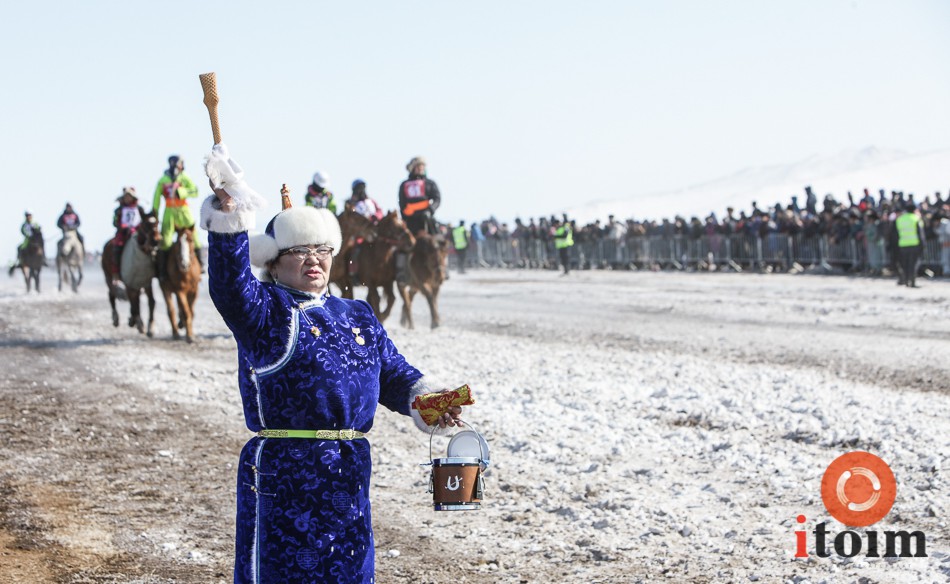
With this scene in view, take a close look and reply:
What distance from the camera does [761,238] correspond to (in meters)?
31.8

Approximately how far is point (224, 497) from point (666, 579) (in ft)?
9.67

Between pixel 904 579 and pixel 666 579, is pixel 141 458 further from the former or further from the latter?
pixel 904 579

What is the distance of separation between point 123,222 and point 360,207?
3.56m

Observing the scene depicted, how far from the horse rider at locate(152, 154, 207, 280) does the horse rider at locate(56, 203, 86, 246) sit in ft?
55.1

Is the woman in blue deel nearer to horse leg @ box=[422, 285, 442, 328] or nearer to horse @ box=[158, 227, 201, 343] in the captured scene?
horse @ box=[158, 227, 201, 343]

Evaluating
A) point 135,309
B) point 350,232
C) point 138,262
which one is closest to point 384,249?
point 350,232

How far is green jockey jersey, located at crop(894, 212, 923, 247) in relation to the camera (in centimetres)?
2302

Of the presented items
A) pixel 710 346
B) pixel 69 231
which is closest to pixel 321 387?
pixel 710 346

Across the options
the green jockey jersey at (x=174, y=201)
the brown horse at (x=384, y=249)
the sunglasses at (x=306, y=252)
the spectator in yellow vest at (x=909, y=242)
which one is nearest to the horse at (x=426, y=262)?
the brown horse at (x=384, y=249)

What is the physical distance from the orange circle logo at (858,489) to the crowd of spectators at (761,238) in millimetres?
18280

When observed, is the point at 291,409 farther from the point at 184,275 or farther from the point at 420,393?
the point at 184,275

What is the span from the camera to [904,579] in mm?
5000

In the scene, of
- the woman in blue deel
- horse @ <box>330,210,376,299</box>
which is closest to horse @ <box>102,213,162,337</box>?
horse @ <box>330,210,376,299</box>

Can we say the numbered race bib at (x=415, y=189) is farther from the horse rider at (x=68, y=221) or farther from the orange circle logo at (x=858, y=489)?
the horse rider at (x=68, y=221)
